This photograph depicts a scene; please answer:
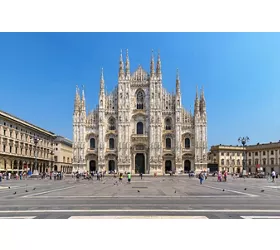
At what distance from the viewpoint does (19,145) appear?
6094 cm

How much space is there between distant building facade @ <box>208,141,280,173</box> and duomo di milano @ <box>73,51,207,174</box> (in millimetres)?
22711

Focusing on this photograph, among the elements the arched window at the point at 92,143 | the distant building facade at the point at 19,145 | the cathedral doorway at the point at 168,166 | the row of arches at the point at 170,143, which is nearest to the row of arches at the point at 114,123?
the row of arches at the point at 170,143

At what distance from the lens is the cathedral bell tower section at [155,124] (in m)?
61.6

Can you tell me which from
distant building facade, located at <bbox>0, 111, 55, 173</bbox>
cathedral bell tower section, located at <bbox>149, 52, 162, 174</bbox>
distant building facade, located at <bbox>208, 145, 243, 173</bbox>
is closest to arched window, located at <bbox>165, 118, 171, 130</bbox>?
cathedral bell tower section, located at <bbox>149, 52, 162, 174</bbox>

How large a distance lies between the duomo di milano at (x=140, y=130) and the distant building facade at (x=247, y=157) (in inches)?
894

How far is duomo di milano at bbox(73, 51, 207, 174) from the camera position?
6178 cm

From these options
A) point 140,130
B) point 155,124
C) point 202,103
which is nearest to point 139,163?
point 140,130

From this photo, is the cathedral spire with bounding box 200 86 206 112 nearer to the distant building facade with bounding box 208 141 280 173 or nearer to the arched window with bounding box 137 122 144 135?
the arched window with bounding box 137 122 144 135

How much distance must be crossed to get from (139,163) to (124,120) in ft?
28.6

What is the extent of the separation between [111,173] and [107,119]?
33.8ft

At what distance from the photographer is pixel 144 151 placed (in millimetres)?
63031

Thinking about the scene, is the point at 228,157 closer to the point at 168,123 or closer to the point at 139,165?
the point at 168,123

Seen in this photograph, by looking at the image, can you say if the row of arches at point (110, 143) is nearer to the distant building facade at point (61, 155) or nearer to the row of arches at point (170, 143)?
the row of arches at point (170, 143)
